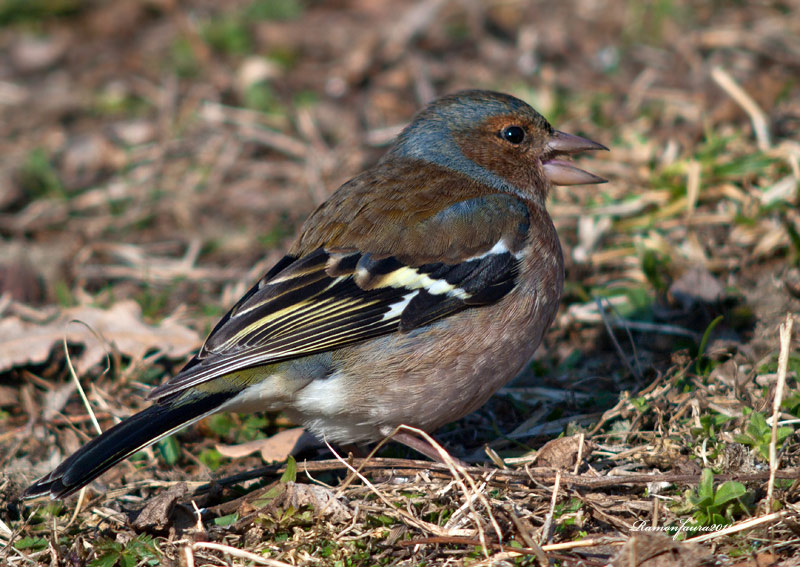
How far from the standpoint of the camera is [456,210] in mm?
3949

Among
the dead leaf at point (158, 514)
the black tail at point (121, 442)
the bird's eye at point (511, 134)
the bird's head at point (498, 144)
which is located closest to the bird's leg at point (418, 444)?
the black tail at point (121, 442)

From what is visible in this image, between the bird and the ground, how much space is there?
11.5 inches

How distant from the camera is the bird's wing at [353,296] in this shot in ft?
11.7

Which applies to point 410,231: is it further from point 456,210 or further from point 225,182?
point 225,182

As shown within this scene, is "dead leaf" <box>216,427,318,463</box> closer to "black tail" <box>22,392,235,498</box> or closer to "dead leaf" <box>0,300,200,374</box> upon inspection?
"black tail" <box>22,392,235,498</box>

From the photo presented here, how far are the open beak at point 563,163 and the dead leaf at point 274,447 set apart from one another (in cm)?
173

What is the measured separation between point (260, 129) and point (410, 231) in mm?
3554

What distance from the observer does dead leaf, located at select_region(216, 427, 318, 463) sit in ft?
13.3

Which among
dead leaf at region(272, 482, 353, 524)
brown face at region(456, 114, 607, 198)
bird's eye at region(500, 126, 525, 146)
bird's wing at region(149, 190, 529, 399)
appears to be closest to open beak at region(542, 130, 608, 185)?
brown face at region(456, 114, 607, 198)

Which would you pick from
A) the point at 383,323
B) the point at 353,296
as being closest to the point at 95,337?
the point at 353,296

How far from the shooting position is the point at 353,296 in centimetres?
369

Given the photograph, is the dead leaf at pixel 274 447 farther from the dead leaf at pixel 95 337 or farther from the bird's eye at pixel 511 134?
the bird's eye at pixel 511 134

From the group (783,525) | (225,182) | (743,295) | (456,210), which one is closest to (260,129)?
(225,182)

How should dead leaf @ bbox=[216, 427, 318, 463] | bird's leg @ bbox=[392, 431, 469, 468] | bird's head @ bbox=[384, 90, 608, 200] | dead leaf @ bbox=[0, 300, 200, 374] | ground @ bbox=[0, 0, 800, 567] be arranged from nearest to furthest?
ground @ bbox=[0, 0, 800, 567], bird's leg @ bbox=[392, 431, 469, 468], dead leaf @ bbox=[216, 427, 318, 463], bird's head @ bbox=[384, 90, 608, 200], dead leaf @ bbox=[0, 300, 200, 374]
